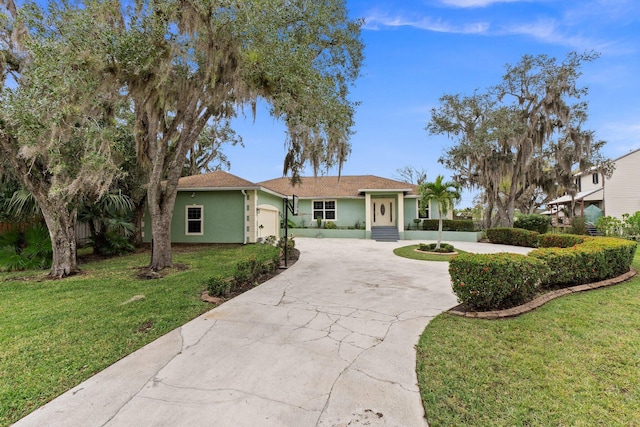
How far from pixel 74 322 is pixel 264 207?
10513mm

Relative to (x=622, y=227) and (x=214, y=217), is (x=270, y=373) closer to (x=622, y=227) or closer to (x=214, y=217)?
(x=214, y=217)

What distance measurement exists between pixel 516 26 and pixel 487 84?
10010mm

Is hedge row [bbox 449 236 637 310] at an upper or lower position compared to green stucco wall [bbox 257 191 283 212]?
lower

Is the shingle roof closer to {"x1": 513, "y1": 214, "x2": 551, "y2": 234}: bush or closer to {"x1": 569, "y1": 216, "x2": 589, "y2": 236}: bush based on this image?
{"x1": 513, "y1": 214, "x2": 551, "y2": 234}: bush

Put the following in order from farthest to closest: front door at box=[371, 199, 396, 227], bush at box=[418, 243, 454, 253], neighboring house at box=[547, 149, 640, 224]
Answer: neighboring house at box=[547, 149, 640, 224] → front door at box=[371, 199, 396, 227] → bush at box=[418, 243, 454, 253]

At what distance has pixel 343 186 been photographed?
20781 mm

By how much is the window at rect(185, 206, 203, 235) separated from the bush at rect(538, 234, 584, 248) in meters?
14.1

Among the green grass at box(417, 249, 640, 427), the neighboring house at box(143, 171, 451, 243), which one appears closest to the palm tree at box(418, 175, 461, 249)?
the neighboring house at box(143, 171, 451, 243)

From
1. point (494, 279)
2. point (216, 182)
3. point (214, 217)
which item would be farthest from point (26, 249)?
point (494, 279)

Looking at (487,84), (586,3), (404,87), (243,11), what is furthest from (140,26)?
(487,84)

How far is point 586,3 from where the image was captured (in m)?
7.37

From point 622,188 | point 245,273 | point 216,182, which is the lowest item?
point 245,273

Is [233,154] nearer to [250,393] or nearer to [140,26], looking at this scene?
[140,26]

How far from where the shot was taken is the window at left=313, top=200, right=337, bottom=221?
19469 millimetres
